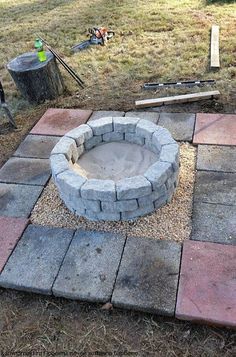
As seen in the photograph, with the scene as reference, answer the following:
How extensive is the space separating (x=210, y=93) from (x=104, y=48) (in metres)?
2.73

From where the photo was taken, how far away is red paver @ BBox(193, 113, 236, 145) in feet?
15.2

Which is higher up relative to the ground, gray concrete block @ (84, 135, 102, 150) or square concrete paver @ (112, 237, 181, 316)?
gray concrete block @ (84, 135, 102, 150)

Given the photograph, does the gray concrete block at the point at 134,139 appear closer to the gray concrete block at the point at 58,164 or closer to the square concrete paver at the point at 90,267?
the gray concrete block at the point at 58,164

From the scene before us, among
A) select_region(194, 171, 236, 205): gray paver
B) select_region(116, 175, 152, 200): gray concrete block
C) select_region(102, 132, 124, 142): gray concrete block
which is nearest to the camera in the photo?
select_region(116, 175, 152, 200): gray concrete block

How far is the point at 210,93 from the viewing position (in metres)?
5.52

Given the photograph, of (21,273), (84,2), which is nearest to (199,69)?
(21,273)

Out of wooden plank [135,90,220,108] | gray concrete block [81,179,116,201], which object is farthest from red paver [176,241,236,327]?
wooden plank [135,90,220,108]

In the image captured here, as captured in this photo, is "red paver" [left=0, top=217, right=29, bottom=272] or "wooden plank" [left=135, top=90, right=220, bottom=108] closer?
"red paver" [left=0, top=217, right=29, bottom=272]

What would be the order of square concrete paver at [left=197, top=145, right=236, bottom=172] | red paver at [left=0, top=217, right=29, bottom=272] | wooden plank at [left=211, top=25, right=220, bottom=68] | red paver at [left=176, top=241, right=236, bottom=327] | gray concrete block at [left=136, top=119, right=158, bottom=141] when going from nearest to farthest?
red paver at [left=176, top=241, right=236, bottom=327]
red paver at [left=0, top=217, right=29, bottom=272]
gray concrete block at [left=136, top=119, right=158, bottom=141]
square concrete paver at [left=197, top=145, right=236, bottom=172]
wooden plank at [left=211, top=25, right=220, bottom=68]

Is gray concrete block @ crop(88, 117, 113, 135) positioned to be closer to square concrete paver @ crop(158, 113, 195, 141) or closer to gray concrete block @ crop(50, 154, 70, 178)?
gray concrete block @ crop(50, 154, 70, 178)

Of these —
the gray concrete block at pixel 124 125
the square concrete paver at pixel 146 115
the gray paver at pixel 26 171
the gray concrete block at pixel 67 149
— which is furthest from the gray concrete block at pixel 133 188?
the square concrete paver at pixel 146 115

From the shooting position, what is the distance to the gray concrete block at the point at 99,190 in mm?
3444

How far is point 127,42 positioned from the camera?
745 cm

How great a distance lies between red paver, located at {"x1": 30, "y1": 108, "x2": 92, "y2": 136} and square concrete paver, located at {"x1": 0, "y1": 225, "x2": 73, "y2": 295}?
1.81 meters
